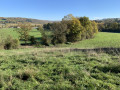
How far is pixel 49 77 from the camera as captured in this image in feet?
13.5

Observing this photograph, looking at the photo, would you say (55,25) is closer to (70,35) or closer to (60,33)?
(60,33)

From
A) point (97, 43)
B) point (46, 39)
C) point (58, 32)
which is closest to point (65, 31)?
point (58, 32)

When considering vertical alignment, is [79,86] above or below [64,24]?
below

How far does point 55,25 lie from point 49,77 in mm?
32601

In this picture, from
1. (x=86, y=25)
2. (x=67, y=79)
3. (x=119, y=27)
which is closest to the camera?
(x=67, y=79)

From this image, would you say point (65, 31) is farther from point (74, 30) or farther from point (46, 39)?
point (46, 39)

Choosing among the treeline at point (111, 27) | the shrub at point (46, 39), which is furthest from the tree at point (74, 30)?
the treeline at point (111, 27)

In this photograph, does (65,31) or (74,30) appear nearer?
(65,31)

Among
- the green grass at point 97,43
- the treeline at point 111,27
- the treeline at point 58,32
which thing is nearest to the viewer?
the green grass at point 97,43

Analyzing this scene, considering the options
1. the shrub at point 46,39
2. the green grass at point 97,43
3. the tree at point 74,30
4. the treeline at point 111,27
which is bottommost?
the green grass at point 97,43

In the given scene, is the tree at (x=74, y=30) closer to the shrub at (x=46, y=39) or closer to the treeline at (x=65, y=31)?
the treeline at (x=65, y=31)

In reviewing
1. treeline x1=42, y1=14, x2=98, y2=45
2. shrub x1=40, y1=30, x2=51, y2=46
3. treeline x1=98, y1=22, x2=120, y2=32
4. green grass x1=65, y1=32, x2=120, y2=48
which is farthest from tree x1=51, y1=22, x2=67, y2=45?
treeline x1=98, y1=22, x2=120, y2=32

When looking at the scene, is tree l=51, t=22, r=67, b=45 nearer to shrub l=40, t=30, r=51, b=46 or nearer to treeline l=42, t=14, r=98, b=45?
treeline l=42, t=14, r=98, b=45

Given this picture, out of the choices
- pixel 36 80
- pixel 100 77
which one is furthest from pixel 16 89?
pixel 100 77
